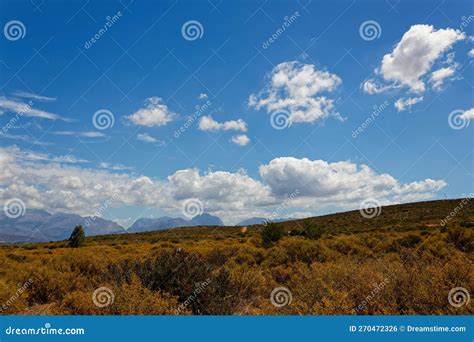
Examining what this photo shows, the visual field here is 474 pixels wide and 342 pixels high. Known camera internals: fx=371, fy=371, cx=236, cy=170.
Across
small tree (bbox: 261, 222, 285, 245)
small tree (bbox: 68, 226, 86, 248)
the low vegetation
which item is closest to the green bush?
small tree (bbox: 261, 222, 285, 245)

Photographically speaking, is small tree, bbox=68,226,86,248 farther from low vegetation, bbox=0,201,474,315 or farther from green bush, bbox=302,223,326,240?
low vegetation, bbox=0,201,474,315

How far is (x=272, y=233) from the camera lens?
78.0 feet

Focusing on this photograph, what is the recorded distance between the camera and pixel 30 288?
31.7 feet

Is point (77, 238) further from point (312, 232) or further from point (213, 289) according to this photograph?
point (213, 289)

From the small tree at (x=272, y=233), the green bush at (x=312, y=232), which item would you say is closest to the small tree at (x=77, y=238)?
the small tree at (x=272, y=233)

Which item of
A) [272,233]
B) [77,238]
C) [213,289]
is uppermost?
[77,238]

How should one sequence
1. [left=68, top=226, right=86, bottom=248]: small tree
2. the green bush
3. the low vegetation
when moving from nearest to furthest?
the low vegetation < the green bush < [left=68, top=226, right=86, bottom=248]: small tree

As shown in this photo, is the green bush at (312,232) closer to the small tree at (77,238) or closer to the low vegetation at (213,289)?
the low vegetation at (213,289)

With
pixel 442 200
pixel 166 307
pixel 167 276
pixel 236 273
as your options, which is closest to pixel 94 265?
pixel 167 276

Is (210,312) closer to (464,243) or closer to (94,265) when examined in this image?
(94,265)

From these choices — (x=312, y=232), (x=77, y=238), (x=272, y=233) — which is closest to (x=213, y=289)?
(x=272, y=233)

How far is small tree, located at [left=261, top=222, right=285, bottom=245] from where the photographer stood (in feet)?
77.0

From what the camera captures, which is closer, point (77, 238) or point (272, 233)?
point (272, 233)

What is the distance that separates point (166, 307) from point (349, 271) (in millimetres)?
4570
